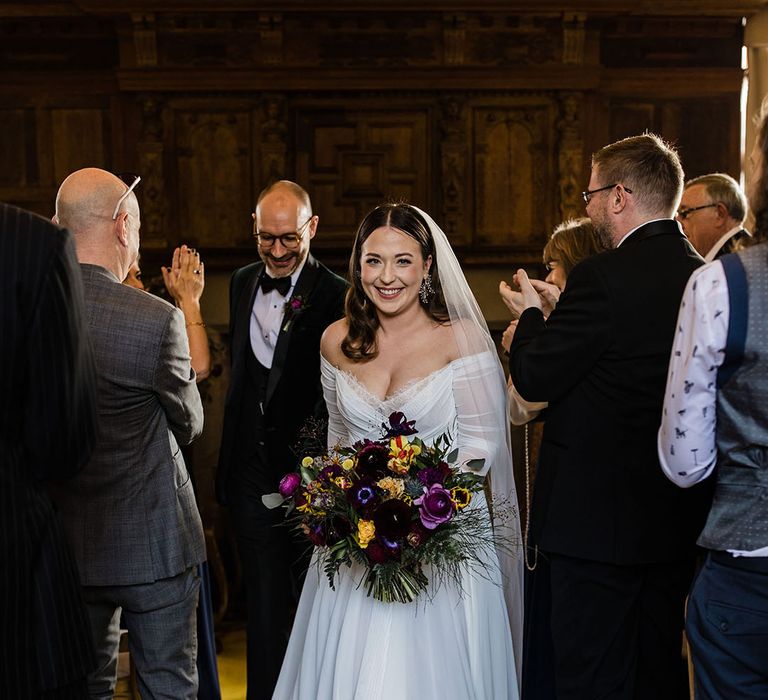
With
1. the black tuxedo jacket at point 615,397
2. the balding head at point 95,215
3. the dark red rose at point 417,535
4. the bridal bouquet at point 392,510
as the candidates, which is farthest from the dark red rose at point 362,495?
the balding head at point 95,215

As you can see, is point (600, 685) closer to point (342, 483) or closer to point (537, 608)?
point (537, 608)

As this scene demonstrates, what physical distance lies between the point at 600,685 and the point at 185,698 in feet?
3.90

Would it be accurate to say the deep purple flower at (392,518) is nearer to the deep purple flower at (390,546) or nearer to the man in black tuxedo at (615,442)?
the deep purple flower at (390,546)

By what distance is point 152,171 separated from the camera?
18.5 feet

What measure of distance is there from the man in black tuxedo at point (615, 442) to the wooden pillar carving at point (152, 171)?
3244 millimetres

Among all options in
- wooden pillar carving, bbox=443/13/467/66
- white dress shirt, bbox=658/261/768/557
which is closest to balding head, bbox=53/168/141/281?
white dress shirt, bbox=658/261/768/557

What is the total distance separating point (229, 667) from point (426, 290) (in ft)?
8.27

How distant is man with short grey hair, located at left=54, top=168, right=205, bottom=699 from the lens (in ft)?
9.09

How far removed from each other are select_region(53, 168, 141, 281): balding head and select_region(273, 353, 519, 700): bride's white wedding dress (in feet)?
2.57

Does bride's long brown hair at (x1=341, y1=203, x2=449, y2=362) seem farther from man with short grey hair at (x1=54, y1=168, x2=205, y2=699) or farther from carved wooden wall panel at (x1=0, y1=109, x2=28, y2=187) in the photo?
carved wooden wall panel at (x1=0, y1=109, x2=28, y2=187)

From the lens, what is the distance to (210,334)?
18.5 ft

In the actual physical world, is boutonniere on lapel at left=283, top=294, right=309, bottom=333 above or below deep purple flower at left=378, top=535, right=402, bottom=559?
above

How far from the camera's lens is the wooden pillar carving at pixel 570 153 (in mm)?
5715

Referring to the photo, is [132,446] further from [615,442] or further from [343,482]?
[615,442]
